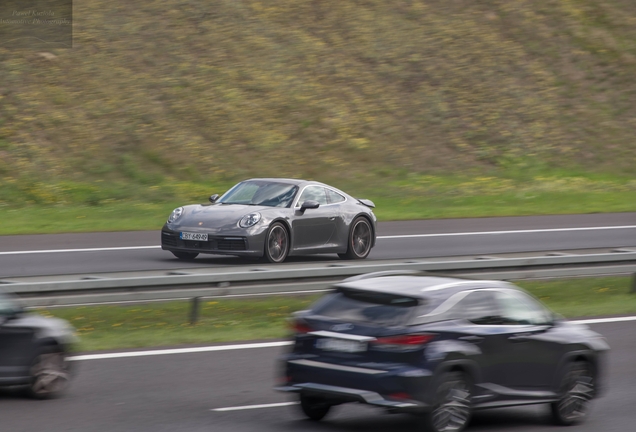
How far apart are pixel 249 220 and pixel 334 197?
2286 millimetres

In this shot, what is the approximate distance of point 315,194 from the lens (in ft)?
62.5

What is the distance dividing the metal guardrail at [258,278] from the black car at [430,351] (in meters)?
4.57

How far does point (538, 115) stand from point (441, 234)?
1676 cm

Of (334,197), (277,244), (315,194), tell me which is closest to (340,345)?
(277,244)

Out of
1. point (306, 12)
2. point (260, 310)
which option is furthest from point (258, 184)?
point (306, 12)

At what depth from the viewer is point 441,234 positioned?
24.3 m

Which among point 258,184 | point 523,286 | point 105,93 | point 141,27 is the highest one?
point 141,27

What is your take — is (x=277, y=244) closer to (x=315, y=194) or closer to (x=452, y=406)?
(x=315, y=194)

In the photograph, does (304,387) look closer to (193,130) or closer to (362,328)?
(362,328)

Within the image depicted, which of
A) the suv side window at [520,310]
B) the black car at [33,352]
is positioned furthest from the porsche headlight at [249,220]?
the suv side window at [520,310]

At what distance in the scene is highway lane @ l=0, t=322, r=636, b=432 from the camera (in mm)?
8672

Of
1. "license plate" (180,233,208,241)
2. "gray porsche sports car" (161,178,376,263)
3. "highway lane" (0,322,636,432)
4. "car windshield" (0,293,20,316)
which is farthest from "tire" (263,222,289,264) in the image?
"car windshield" (0,293,20,316)

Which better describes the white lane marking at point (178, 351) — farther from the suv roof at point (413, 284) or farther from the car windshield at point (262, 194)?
the car windshield at point (262, 194)

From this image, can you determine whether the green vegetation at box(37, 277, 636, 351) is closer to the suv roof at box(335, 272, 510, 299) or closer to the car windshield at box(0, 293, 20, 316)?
the car windshield at box(0, 293, 20, 316)
